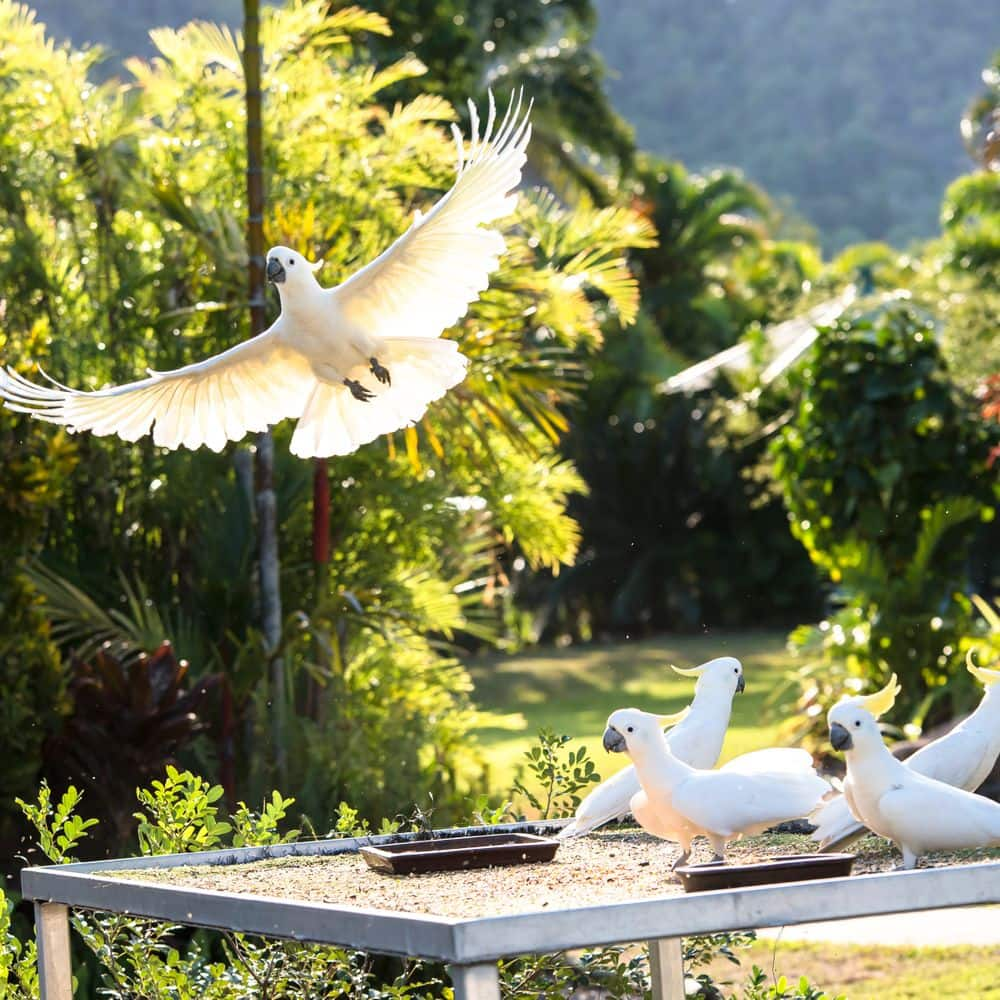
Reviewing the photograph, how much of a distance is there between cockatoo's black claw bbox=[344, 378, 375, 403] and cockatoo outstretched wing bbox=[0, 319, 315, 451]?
0.41ft

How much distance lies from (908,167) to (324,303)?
48.8m

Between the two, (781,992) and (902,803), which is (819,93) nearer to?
(781,992)

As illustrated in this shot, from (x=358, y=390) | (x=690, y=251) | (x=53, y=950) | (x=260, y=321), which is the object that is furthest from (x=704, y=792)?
(x=690, y=251)

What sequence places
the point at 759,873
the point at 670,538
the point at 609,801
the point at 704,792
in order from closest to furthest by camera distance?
the point at 759,873 → the point at 704,792 → the point at 609,801 → the point at 670,538

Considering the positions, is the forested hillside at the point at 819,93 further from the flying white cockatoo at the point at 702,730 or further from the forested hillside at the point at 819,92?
the flying white cockatoo at the point at 702,730

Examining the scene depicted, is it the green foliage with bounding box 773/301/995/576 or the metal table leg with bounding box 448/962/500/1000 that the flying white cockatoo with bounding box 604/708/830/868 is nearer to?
the metal table leg with bounding box 448/962/500/1000

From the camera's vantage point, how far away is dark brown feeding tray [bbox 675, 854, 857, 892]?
6.95 feet

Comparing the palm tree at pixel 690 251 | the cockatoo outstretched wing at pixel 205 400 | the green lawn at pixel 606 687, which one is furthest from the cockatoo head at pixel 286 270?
the palm tree at pixel 690 251

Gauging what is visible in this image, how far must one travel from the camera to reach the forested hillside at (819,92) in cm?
4738

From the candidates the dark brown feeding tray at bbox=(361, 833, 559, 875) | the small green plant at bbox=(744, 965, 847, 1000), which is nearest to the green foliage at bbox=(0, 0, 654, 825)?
the small green plant at bbox=(744, 965, 847, 1000)

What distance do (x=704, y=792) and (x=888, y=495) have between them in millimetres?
6882

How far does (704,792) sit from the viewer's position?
2.44 m

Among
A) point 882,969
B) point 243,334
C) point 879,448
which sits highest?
point 243,334

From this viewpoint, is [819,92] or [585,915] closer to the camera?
[585,915]
